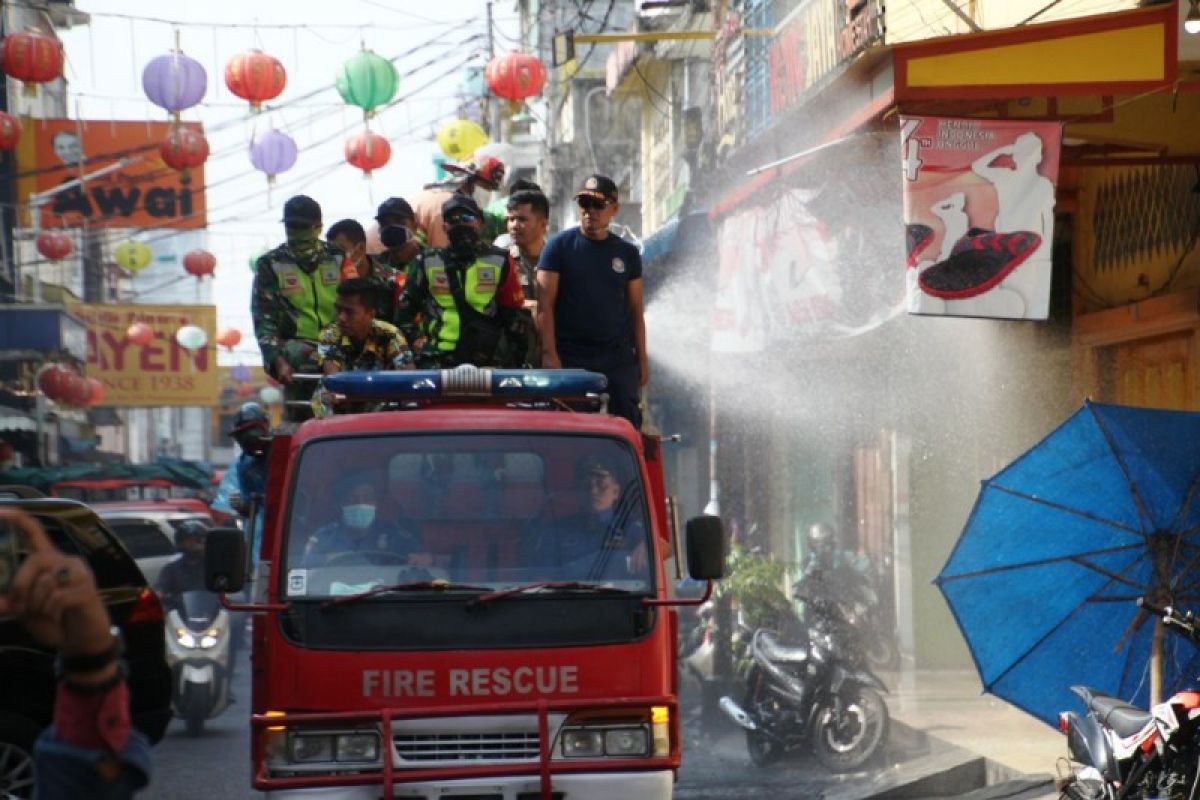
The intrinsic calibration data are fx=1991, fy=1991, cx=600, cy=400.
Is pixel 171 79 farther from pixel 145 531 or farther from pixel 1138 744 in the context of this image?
pixel 1138 744

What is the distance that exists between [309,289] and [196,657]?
614 centimetres

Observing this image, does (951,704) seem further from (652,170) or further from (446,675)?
(652,170)

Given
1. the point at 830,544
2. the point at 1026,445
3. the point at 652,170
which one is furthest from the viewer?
the point at 652,170

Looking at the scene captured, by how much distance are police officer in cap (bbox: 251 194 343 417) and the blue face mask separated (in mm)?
1954

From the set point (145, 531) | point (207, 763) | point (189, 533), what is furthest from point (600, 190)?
point (145, 531)

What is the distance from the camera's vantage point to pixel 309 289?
31.3 feet

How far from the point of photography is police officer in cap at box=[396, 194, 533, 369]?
8930mm

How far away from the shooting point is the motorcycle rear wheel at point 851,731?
1198 cm

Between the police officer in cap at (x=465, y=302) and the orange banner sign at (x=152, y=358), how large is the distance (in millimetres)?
33089

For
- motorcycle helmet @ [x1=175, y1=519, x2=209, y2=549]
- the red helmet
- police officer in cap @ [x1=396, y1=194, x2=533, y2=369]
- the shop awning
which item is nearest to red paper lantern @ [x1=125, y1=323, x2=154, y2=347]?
motorcycle helmet @ [x1=175, y1=519, x2=209, y2=549]

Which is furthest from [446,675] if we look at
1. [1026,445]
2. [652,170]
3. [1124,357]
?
[652,170]

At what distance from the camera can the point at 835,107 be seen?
38.7ft

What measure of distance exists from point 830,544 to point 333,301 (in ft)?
24.0

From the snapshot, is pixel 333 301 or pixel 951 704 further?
pixel 951 704
